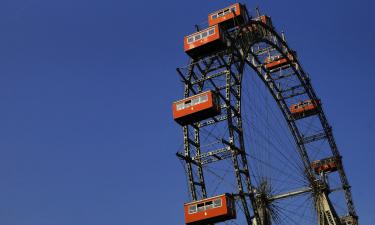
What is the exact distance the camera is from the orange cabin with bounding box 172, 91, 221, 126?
41375 mm

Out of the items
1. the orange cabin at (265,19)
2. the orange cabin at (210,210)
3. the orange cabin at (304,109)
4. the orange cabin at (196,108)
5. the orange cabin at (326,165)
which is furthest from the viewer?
the orange cabin at (326,165)

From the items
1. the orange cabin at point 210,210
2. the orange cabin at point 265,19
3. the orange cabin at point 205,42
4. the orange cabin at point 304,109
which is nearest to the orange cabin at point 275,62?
the orange cabin at point 265,19

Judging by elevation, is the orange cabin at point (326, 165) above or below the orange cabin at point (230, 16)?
below

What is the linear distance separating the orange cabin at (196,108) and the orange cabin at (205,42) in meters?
4.49

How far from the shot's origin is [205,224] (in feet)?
128

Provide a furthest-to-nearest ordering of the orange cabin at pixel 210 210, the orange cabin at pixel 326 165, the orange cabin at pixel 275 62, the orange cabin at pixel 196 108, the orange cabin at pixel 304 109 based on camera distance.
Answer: the orange cabin at pixel 326 165
the orange cabin at pixel 304 109
the orange cabin at pixel 275 62
the orange cabin at pixel 196 108
the orange cabin at pixel 210 210

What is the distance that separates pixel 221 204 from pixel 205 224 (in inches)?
75.5

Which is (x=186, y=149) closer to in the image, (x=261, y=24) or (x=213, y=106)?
(x=213, y=106)

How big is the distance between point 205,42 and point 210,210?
13046 millimetres

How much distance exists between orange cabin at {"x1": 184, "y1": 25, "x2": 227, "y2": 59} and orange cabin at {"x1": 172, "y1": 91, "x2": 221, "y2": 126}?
4495mm

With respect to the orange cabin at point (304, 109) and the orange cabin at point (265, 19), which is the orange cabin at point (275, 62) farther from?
the orange cabin at point (304, 109)

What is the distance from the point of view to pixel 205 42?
44469 millimetres

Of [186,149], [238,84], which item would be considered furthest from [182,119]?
[238,84]

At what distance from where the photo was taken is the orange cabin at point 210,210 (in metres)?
38.4
